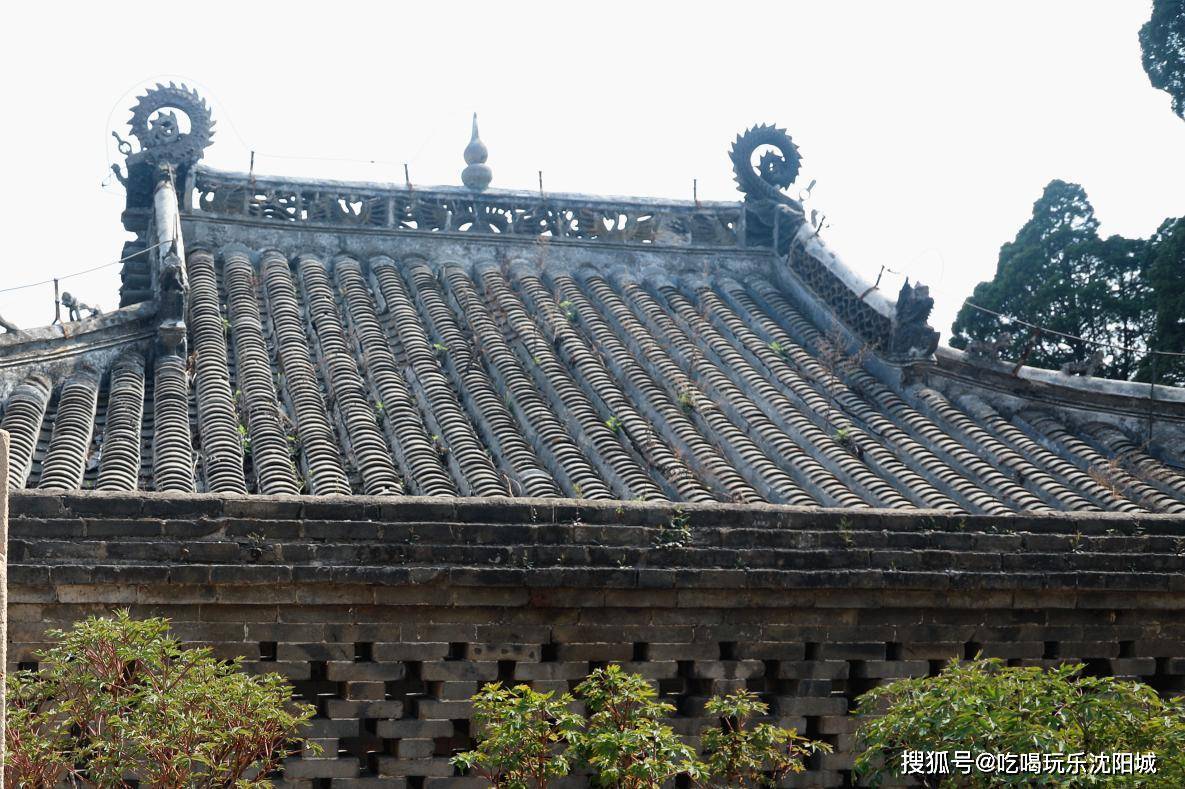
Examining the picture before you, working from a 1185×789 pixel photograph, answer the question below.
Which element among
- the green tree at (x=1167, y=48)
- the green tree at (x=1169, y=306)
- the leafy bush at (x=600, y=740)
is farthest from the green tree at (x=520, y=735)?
the green tree at (x=1167, y=48)

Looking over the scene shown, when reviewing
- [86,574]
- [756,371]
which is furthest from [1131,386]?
[86,574]

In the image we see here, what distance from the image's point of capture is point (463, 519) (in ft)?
32.6

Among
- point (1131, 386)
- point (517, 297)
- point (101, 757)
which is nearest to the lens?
point (101, 757)

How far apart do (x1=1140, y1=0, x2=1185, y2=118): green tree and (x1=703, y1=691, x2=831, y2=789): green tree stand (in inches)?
643

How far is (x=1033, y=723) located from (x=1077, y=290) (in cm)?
1640

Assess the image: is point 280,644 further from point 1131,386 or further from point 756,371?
point 1131,386

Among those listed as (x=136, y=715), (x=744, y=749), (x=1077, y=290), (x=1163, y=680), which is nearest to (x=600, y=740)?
(x=744, y=749)

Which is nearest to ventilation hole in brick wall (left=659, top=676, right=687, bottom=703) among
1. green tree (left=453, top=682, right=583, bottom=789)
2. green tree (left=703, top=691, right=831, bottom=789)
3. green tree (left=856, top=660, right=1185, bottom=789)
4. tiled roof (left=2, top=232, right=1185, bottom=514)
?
green tree (left=703, top=691, right=831, bottom=789)

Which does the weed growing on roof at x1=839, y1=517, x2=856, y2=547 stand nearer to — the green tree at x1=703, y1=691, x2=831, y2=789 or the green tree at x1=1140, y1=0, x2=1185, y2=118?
the green tree at x1=703, y1=691, x2=831, y2=789

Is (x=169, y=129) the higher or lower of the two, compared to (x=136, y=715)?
higher

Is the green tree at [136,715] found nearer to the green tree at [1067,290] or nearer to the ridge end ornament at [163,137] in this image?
the ridge end ornament at [163,137]

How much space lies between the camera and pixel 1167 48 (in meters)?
23.4

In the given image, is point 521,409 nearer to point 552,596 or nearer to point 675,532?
point 675,532

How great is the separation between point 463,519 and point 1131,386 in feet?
25.7
